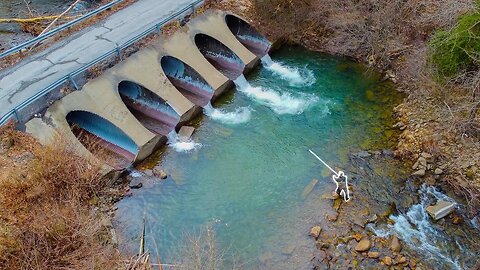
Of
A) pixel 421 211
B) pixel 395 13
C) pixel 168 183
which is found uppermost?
pixel 395 13

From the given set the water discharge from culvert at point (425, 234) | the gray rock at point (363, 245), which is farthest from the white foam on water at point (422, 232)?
the gray rock at point (363, 245)

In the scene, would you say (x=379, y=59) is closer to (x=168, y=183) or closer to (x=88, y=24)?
(x=168, y=183)

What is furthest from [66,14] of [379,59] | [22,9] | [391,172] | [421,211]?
[421,211]

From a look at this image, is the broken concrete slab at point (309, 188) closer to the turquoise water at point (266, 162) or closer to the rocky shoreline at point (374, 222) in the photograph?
the turquoise water at point (266, 162)

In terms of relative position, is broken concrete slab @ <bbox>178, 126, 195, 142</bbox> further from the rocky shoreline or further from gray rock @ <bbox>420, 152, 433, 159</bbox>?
gray rock @ <bbox>420, 152, 433, 159</bbox>

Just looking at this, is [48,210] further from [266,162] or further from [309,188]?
[309,188]

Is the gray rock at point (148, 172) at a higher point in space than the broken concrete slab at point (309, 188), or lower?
higher
